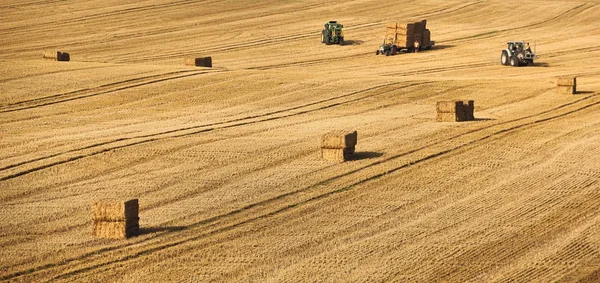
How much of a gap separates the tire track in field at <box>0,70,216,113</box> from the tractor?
13797 millimetres

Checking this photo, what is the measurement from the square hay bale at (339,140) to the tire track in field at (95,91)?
12245 mm

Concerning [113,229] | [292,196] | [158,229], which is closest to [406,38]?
[292,196]

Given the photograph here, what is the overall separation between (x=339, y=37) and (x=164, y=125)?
2646 cm

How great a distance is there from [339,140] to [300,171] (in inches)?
52.6

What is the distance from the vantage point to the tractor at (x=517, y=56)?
4834 centimetres

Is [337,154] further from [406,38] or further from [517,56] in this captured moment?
[406,38]

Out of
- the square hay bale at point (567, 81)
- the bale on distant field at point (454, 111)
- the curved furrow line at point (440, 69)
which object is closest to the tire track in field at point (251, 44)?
the curved furrow line at point (440, 69)

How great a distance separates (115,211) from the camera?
19266 mm

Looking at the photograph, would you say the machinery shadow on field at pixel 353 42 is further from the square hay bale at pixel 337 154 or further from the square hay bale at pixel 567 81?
the square hay bale at pixel 337 154

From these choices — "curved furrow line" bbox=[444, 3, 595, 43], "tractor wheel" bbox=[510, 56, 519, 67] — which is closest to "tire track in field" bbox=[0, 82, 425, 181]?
"tractor wheel" bbox=[510, 56, 519, 67]

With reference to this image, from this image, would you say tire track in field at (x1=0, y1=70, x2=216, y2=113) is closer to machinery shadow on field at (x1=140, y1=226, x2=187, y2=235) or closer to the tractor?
the tractor

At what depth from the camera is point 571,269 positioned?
17.8 metres

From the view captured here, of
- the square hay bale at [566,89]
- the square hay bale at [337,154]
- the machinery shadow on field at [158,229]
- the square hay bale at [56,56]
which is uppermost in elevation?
the square hay bale at [56,56]

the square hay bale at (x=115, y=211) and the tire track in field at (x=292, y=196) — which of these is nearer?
the tire track in field at (x=292, y=196)
